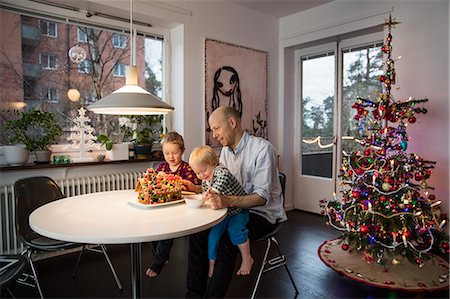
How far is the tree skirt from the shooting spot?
2342 millimetres

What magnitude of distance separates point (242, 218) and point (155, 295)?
917mm

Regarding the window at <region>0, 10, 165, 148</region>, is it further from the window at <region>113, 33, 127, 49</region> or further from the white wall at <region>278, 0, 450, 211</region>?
the white wall at <region>278, 0, 450, 211</region>

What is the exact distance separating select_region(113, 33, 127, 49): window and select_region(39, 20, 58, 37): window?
1.83ft

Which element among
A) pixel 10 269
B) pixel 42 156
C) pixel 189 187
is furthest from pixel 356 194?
pixel 42 156

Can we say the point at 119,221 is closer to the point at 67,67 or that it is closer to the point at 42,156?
the point at 42,156

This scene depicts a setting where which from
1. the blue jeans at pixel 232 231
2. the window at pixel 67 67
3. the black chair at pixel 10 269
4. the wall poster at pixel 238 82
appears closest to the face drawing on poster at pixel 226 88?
the wall poster at pixel 238 82

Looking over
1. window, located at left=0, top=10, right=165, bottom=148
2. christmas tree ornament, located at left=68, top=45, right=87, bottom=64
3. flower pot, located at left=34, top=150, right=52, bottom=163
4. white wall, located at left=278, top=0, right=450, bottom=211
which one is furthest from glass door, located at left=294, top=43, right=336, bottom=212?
flower pot, located at left=34, top=150, right=52, bottom=163

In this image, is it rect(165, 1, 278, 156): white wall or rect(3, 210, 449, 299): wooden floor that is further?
rect(165, 1, 278, 156): white wall

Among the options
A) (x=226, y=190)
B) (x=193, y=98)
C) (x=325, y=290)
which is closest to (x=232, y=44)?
(x=193, y=98)

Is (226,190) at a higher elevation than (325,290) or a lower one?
higher

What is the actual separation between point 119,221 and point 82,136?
6.04 feet

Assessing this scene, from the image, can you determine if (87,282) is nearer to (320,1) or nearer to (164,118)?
(164,118)

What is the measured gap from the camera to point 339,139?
13.6 feet

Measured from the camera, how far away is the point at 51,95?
296cm
